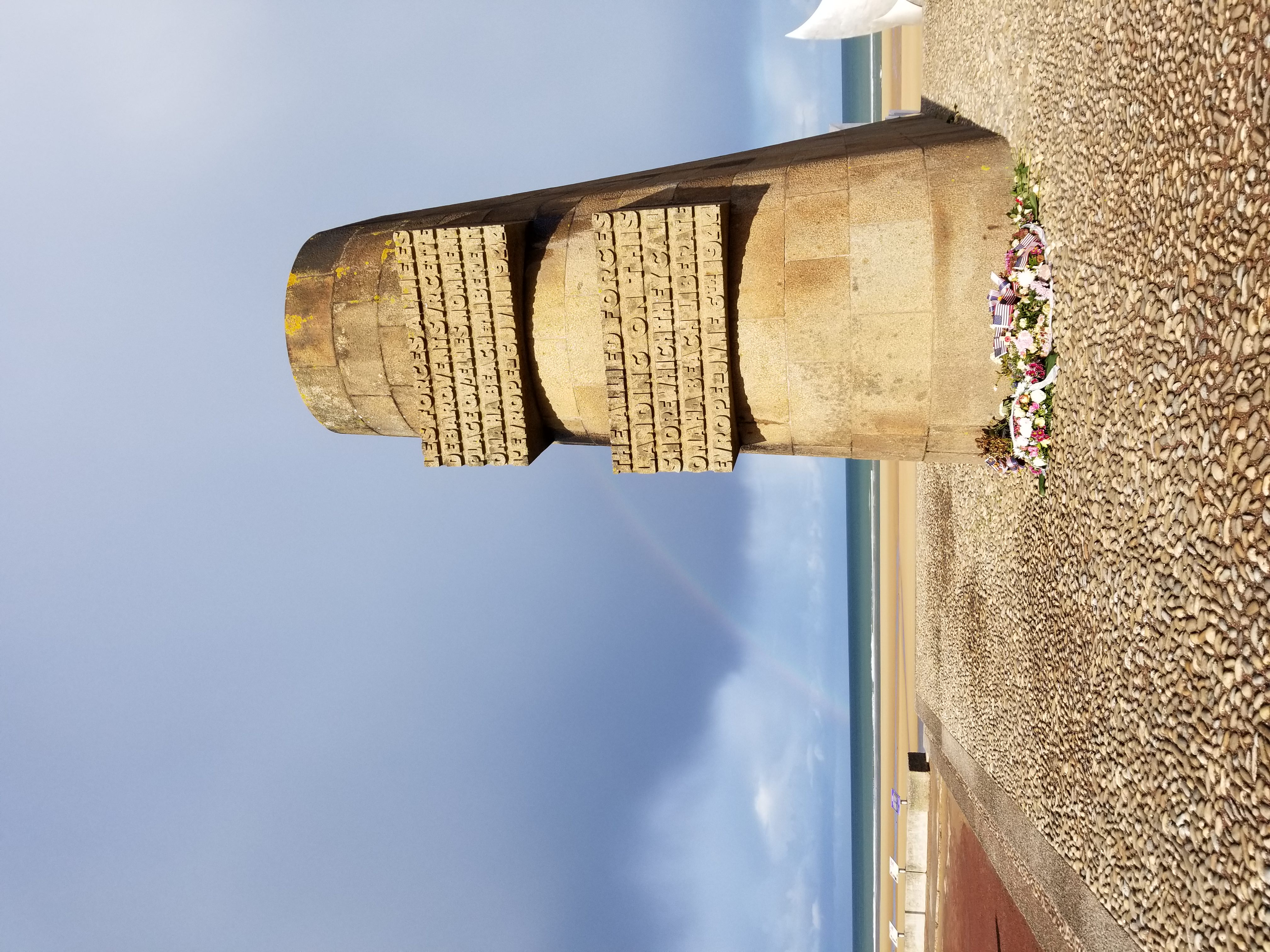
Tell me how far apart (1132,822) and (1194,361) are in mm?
3753

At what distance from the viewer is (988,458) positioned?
7941mm

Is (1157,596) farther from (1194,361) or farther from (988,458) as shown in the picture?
A: (988,458)

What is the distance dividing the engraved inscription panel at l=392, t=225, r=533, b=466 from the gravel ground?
5.45 m

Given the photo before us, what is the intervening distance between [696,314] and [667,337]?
376 mm

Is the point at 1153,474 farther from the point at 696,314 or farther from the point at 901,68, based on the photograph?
the point at 901,68

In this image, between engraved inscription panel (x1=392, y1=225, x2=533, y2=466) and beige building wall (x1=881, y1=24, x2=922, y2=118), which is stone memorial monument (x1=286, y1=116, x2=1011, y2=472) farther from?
beige building wall (x1=881, y1=24, x2=922, y2=118)

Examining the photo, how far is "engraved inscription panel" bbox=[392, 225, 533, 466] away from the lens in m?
7.97

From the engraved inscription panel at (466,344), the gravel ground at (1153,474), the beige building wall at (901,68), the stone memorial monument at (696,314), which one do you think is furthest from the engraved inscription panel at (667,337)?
the beige building wall at (901,68)

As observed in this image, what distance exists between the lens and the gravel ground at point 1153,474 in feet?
15.7

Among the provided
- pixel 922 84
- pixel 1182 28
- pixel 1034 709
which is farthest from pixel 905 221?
pixel 922 84

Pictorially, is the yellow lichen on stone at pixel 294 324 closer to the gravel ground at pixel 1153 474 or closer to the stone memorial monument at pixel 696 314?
the stone memorial monument at pixel 696 314

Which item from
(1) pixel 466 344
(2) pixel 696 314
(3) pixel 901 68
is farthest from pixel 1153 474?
(3) pixel 901 68

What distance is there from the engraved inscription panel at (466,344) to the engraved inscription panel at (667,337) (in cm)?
105

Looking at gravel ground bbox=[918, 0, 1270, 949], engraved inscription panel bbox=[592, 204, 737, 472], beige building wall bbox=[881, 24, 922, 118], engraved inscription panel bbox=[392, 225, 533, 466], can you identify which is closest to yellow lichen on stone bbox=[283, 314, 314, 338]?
engraved inscription panel bbox=[392, 225, 533, 466]
